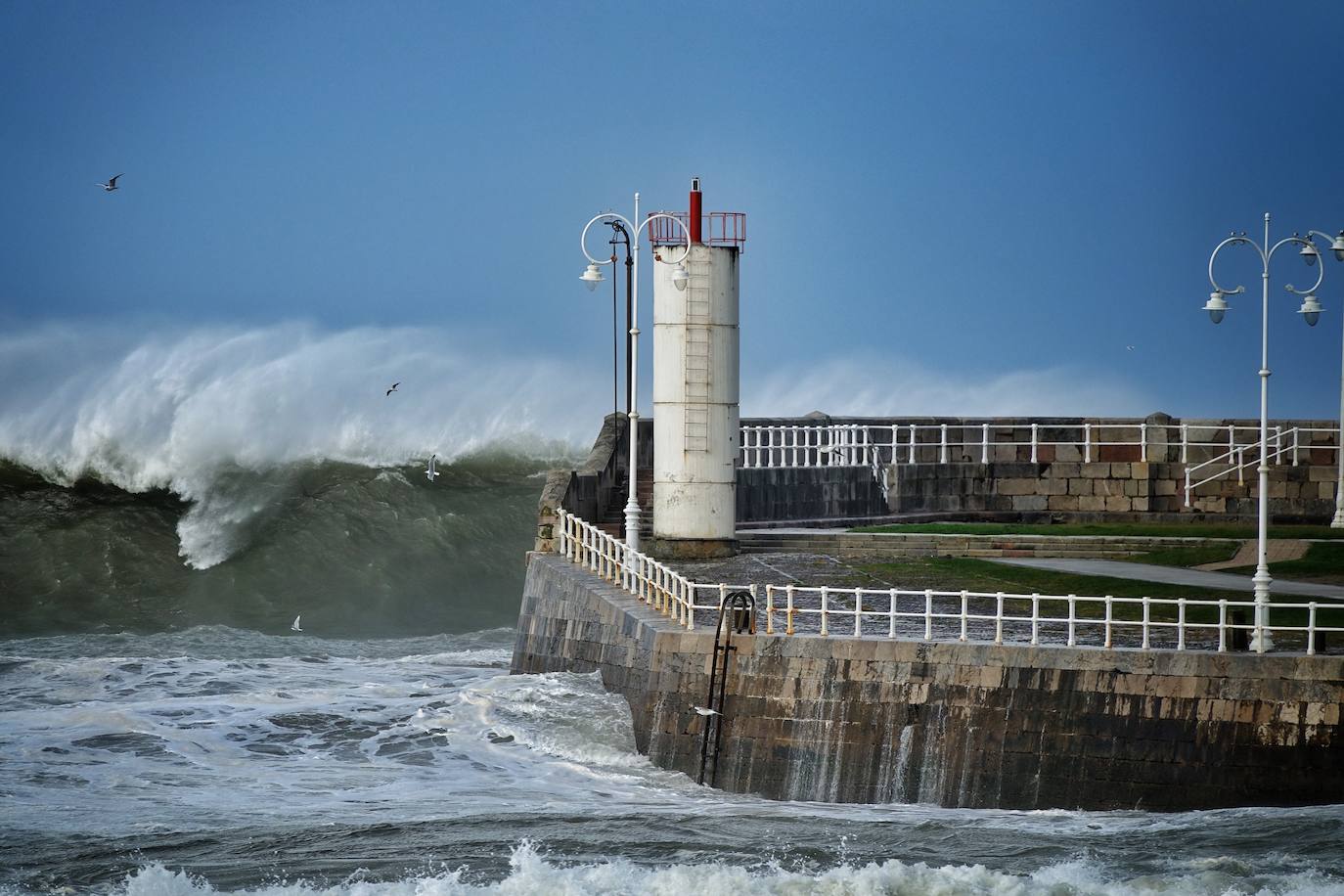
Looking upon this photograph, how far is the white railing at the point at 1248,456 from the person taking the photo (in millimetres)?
42344

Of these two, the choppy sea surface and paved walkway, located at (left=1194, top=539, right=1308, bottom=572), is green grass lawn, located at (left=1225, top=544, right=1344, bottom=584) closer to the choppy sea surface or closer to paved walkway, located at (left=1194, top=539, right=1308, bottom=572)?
paved walkway, located at (left=1194, top=539, right=1308, bottom=572)

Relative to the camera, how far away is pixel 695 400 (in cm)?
3194

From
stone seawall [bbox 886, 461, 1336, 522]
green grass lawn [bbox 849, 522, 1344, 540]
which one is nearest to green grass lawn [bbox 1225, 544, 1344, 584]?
green grass lawn [bbox 849, 522, 1344, 540]

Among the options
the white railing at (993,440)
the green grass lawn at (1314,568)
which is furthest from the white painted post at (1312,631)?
the white railing at (993,440)

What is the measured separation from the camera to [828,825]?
66.8 feet

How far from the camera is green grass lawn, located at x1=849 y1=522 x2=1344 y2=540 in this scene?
3572cm

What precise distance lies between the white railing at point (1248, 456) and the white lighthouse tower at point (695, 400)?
14.1 meters

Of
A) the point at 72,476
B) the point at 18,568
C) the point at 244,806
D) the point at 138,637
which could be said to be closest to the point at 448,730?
the point at 244,806

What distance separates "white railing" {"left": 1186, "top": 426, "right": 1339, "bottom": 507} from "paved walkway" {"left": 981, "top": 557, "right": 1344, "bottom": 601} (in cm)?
1063

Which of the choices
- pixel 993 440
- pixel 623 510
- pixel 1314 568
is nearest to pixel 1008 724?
pixel 1314 568

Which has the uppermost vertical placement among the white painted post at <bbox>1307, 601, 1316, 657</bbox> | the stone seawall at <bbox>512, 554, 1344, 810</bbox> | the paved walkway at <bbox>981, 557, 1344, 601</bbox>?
the paved walkway at <bbox>981, 557, 1344, 601</bbox>

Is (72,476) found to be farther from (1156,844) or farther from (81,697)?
(1156,844)

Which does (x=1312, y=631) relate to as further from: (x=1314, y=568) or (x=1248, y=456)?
(x=1248, y=456)

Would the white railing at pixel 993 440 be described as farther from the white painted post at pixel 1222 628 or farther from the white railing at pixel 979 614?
the white painted post at pixel 1222 628
